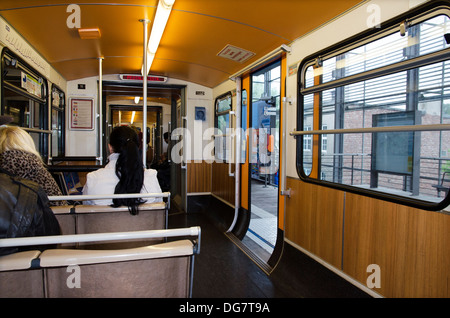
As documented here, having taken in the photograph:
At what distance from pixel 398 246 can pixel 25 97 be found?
3579 mm

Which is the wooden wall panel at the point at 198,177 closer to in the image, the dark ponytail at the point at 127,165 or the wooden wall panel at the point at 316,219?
the wooden wall panel at the point at 316,219

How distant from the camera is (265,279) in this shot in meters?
2.93

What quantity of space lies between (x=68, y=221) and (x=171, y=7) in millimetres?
1825

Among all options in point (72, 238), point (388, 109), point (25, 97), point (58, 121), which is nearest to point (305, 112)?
point (388, 109)

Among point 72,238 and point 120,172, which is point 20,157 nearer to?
point 120,172

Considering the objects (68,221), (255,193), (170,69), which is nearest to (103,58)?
(170,69)

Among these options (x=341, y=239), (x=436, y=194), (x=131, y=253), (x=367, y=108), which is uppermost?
(x=367, y=108)

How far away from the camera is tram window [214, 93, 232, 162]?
15.8ft

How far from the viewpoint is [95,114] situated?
510 centimetres

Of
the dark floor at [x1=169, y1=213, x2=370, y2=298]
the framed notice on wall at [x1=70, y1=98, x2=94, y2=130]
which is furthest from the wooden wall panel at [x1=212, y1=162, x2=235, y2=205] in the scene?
the framed notice on wall at [x1=70, y1=98, x2=94, y2=130]

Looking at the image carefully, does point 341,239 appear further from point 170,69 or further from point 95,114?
point 95,114

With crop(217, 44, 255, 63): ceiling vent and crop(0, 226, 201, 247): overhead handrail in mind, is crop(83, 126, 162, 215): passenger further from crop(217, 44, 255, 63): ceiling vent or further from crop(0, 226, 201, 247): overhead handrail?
crop(217, 44, 255, 63): ceiling vent

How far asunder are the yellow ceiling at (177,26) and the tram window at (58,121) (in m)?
0.43

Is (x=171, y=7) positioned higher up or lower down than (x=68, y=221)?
higher up
